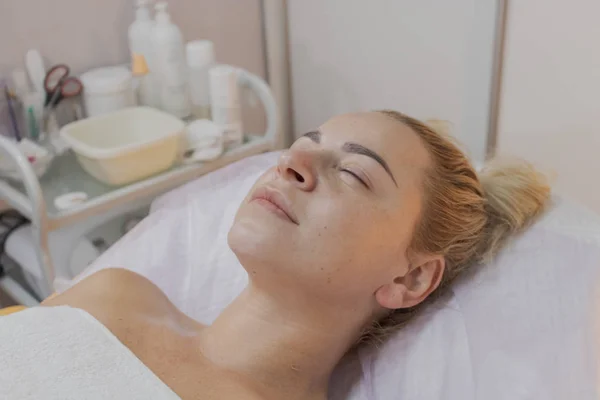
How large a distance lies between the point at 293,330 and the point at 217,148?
0.68 meters

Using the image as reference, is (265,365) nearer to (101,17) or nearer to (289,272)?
(289,272)

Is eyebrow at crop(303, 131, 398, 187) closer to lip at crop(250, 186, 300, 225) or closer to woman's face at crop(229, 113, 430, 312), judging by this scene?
woman's face at crop(229, 113, 430, 312)

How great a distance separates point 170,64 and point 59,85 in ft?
0.92

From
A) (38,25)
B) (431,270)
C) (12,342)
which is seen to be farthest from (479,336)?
(38,25)

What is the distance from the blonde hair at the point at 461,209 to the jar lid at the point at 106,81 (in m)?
0.80

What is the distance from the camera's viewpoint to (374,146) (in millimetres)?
1039

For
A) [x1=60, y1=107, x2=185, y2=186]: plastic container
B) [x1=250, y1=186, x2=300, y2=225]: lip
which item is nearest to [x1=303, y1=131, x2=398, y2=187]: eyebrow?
[x1=250, y1=186, x2=300, y2=225]: lip

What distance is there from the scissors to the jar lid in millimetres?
40

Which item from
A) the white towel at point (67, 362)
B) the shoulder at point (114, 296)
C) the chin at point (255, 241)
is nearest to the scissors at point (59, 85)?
the shoulder at point (114, 296)

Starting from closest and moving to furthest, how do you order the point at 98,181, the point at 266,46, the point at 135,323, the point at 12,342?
the point at 12,342
the point at 135,323
the point at 98,181
the point at 266,46

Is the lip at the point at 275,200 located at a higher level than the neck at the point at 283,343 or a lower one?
higher

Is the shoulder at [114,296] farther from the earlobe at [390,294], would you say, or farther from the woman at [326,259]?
the earlobe at [390,294]

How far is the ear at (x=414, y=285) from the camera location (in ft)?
3.44

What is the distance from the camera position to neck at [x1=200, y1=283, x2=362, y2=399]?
1036 mm
